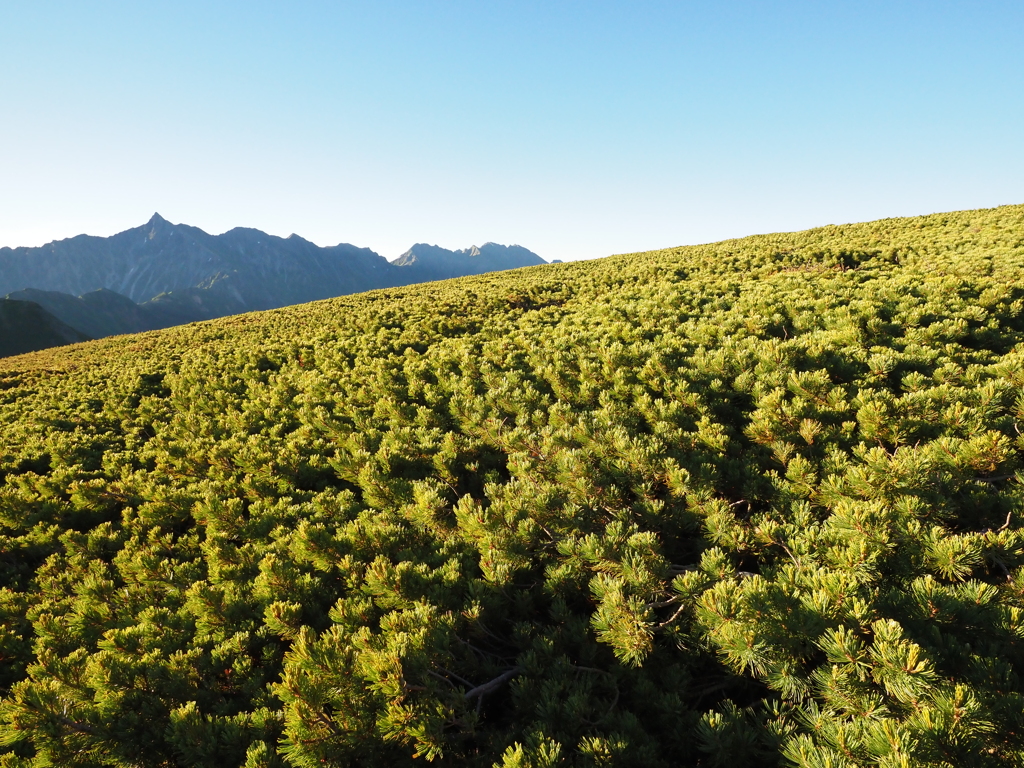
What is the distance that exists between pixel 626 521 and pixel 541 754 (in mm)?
1912

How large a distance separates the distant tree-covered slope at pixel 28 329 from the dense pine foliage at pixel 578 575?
105 meters

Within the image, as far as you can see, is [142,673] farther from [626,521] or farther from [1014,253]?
[1014,253]

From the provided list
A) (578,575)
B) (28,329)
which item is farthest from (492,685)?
(28,329)

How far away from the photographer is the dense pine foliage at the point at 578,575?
2.38 meters

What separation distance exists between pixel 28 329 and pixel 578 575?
122 metres

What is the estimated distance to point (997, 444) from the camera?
3490 mm

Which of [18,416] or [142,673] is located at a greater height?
[18,416]

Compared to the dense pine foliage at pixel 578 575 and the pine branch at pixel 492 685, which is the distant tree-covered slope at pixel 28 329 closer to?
the dense pine foliage at pixel 578 575

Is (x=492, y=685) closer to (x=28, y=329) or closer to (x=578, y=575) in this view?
(x=578, y=575)

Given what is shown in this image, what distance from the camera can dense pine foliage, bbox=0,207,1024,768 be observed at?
2.38 m

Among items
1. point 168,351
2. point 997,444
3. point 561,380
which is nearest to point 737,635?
point 997,444

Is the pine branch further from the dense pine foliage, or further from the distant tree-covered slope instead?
the distant tree-covered slope

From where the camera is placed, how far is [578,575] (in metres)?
3.51

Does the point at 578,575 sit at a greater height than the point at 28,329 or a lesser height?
lesser
